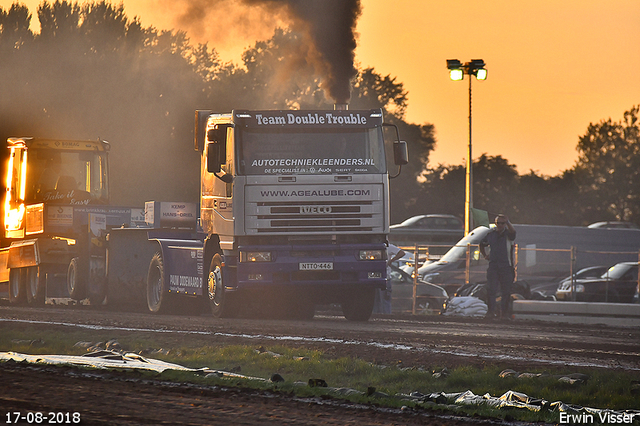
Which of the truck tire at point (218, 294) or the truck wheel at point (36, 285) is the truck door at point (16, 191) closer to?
the truck wheel at point (36, 285)

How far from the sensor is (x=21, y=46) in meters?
49.8

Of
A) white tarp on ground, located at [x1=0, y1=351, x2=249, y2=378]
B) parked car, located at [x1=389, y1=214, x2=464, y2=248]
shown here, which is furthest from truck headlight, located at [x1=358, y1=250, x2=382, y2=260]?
parked car, located at [x1=389, y1=214, x2=464, y2=248]

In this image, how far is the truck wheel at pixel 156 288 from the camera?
19.0m

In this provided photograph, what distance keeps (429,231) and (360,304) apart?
3813 cm

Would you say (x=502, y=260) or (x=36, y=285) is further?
(x=36, y=285)

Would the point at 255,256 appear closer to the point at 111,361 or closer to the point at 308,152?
the point at 308,152

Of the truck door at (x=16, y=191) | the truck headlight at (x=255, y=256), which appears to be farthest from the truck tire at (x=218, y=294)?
the truck door at (x=16, y=191)

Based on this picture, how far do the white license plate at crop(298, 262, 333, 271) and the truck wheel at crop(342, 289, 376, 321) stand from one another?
1645 mm

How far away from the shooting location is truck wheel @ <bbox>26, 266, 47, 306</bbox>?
2294 cm

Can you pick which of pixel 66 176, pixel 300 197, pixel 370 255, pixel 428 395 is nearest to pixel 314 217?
pixel 300 197

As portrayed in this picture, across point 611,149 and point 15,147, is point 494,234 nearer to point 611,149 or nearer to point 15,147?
point 15,147

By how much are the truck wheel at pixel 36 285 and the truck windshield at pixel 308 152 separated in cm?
931

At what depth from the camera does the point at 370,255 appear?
641 inches

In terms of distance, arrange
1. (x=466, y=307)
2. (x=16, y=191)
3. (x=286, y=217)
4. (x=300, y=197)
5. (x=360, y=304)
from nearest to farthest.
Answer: (x=300, y=197)
(x=286, y=217)
(x=360, y=304)
(x=466, y=307)
(x=16, y=191)
